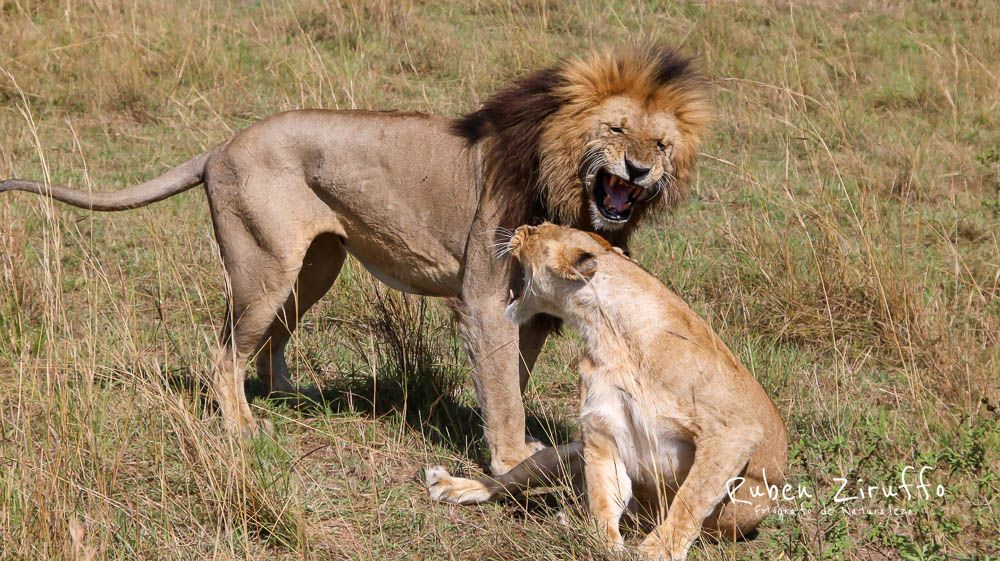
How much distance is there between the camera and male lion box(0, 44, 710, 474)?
4035mm

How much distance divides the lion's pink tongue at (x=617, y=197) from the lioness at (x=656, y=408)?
483mm

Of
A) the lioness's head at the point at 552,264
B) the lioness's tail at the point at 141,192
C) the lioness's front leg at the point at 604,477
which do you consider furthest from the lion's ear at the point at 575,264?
the lioness's tail at the point at 141,192

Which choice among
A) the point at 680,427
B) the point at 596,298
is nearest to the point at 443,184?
the point at 596,298

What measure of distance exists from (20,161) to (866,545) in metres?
5.57

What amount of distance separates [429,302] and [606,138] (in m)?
1.68

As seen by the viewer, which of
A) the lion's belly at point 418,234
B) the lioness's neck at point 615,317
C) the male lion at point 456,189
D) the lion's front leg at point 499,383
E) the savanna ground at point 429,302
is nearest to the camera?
the lioness's neck at point 615,317

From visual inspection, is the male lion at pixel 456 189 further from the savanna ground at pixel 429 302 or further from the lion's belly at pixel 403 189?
the savanna ground at pixel 429 302

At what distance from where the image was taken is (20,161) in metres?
7.15

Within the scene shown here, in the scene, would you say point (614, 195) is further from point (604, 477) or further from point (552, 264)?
point (604, 477)

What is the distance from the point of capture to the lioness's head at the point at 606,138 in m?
3.98

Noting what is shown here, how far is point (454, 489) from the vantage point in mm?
3969

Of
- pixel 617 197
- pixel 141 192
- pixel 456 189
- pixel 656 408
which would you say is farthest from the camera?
pixel 141 192

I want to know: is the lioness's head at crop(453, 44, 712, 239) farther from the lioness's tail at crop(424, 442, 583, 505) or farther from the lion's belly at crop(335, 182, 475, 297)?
the lioness's tail at crop(424, 442, 583, 505)

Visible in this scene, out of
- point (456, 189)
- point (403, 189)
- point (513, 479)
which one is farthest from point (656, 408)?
point (403, 189)
